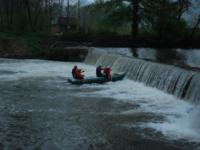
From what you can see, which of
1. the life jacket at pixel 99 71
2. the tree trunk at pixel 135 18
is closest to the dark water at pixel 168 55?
the tree trunk at pixel 135 18

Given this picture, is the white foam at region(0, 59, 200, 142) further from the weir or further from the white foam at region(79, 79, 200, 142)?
the weir

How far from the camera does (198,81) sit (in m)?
16.9

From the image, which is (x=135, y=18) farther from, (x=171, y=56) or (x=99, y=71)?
(x=99, y=71)

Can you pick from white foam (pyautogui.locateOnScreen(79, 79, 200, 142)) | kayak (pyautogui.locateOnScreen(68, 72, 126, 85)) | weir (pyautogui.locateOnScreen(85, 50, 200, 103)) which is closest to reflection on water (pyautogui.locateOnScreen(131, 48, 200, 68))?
weir (pyautogui.locateOnScreen(85, 50, 200, 103))

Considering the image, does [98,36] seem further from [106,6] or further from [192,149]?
[192,149]

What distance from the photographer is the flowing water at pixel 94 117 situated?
12094mm

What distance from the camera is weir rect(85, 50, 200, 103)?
17.2 meters

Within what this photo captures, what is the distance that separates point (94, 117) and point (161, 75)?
636 cm

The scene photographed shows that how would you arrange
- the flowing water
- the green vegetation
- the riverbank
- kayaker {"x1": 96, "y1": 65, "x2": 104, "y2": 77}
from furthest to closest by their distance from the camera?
the green vegetation → the riverbank → kayaker {"x1": 96, "y1": 65, "x2": 104, "y2": 77} → the flowing water

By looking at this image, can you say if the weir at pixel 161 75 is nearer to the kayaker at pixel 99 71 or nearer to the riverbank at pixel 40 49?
the kayaker at pixel 99 71

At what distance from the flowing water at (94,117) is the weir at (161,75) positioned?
404mm

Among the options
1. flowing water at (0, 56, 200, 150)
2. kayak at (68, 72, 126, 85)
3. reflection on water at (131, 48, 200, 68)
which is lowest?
flowing water at (0, 56, 200, 150)

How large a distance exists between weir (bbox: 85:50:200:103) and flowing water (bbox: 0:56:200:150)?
40 centimetres

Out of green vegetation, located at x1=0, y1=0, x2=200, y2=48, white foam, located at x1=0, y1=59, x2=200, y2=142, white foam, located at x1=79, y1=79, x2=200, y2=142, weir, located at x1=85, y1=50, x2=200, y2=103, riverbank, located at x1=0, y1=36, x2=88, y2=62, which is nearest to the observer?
white foam, located at x1=79, y1=79, x2=200, y2=142
